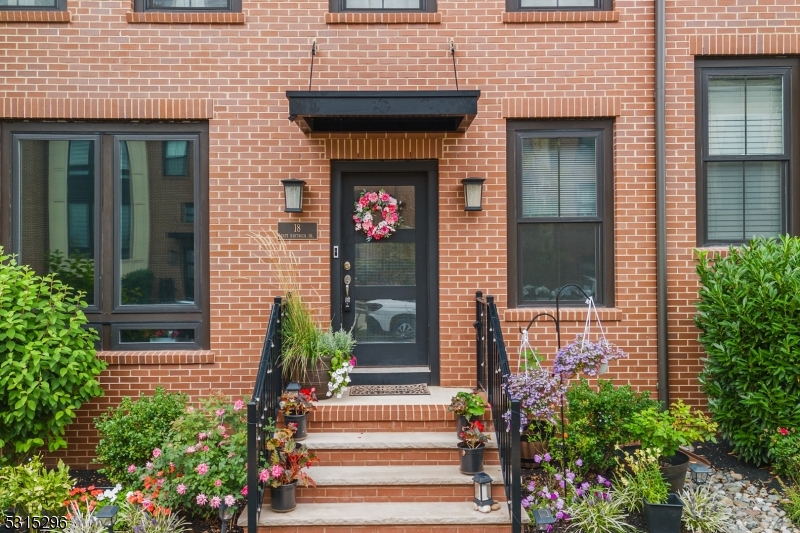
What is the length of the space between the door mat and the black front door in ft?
0.71

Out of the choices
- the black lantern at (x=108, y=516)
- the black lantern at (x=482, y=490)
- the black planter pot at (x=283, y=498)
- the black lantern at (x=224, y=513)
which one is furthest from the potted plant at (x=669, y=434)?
the black lantern at (x=108, y=516)

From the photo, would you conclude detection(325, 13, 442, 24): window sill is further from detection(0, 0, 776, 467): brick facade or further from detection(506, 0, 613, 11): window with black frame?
detection(506, 0, 613, 11): window with black frame

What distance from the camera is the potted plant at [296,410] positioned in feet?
16.8

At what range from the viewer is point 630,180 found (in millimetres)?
6168

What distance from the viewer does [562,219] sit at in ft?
20.6

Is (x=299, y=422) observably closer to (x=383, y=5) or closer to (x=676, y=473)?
(x=676, y=473)

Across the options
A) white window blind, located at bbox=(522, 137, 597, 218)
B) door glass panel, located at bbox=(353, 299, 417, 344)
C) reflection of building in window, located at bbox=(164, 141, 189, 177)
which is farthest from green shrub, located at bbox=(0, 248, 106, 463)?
white window blind, located at bbox=(522, 137, 597, 218)

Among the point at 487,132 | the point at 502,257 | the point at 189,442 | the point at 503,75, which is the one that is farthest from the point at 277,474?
the point at 503,75

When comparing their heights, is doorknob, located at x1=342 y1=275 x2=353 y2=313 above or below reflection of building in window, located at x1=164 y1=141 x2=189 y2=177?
below

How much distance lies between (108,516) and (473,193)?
12.9ft

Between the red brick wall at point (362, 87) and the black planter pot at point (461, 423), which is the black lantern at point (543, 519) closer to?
the black planter pot at point (461, 423)

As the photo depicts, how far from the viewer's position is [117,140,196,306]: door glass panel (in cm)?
614

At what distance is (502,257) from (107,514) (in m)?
3.90

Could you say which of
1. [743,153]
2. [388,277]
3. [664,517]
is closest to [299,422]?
[388,277]
